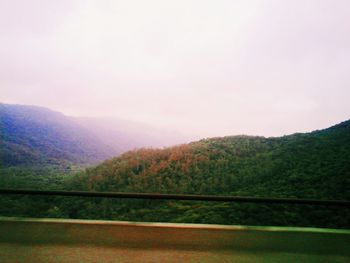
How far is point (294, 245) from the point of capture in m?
2.54

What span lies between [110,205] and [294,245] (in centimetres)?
726

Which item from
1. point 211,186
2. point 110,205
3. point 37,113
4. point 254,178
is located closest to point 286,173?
point 254,178

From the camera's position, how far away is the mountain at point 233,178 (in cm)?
780

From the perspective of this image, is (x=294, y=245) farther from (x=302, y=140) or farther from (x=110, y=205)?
(x=302, y=140)

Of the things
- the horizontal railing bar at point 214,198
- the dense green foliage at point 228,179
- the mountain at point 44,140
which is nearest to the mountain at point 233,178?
the dense green foliage at point 228,179

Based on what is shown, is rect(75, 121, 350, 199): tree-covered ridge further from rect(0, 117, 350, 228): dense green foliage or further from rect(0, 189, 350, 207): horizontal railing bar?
rect(0, 189, 350, 207): horizontal railing bar

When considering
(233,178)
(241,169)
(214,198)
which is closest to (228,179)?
(233,178)

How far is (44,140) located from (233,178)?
8233 millimetres

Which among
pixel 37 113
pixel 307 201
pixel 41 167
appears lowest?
pixel 307 201

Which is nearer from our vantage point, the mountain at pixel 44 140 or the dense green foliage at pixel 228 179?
the dense green foliage at pixel 228 179

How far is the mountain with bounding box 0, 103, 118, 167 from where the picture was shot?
1313cm

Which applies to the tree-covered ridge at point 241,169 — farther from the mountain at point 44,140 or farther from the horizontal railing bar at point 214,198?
the horizontal railing bar at point 214,198

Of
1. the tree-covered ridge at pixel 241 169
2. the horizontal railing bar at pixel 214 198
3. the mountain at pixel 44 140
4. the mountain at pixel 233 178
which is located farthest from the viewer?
the mountain at pixel 44 140

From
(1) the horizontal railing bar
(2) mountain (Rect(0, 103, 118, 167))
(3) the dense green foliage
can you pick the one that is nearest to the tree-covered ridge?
(3) the dense green foliage
